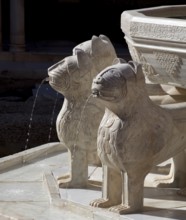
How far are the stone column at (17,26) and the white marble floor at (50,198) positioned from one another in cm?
1219

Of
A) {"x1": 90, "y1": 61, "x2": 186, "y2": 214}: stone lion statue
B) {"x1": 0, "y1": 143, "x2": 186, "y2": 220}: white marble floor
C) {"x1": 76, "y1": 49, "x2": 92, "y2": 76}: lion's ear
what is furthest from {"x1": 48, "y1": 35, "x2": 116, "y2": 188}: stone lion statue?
{"x1": 90, "y1": 61, "x2": 186, "y2": 214}: stone lion statue

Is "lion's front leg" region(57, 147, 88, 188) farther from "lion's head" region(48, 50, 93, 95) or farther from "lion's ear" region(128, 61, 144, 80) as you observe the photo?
"lion's ear" region(128, 61, 144, 80)

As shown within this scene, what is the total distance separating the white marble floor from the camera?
670 centimetres

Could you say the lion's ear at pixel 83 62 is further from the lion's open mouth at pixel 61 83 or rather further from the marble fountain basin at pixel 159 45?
the marble fountain basin at pixel 159 45

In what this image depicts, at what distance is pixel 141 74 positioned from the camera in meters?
6.42

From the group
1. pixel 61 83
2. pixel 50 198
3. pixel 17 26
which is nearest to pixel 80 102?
pixel 61 83

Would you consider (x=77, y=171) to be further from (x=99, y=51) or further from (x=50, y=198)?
(x=99, y=51)

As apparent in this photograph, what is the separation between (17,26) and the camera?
2067 cm

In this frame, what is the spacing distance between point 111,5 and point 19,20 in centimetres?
436

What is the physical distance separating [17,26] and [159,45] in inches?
553

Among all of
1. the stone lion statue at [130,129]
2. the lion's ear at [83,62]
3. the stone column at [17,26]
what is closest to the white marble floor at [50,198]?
the stone lion statue at [130,129]

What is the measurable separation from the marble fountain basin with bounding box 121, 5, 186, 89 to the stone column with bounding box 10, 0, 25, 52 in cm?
1339

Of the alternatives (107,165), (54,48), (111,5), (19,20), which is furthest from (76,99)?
(111,5)

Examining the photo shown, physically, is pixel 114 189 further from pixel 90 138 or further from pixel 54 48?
pixel 54 48
